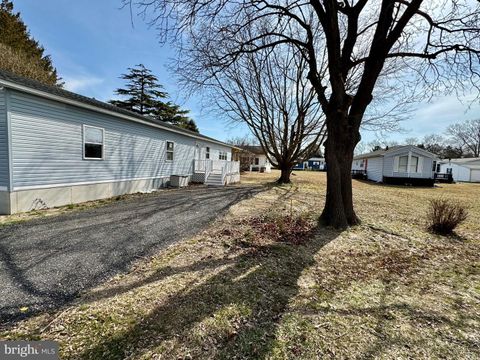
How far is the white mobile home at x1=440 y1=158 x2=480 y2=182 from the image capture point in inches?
1326

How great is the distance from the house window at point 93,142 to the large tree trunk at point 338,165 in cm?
819

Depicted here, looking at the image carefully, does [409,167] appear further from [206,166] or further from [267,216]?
[267,216]

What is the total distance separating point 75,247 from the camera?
4.28 metres

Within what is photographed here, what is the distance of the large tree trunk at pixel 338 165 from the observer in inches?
246

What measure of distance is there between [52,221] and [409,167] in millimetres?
27020

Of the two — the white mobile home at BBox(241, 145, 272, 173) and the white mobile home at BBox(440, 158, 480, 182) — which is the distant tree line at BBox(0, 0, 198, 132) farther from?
the white mobile home at BBox(440, 158, 480, 182)

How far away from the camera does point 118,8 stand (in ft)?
15.8

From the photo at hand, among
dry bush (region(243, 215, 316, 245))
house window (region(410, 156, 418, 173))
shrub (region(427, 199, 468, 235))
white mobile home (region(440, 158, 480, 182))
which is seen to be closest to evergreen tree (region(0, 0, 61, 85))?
dry bush (region(243, 215, 316, 245))

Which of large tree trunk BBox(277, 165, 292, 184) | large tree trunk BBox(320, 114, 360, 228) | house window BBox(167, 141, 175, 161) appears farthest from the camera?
large tree trunk BBox(277, 165, 292, 184)

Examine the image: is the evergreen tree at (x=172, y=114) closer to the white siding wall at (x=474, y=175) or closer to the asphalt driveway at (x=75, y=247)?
the asphalt driveway at (x=75, y=247)

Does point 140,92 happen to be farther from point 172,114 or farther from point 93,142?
point 93,142

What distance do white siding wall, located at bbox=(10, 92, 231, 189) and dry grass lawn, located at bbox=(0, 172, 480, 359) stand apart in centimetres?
566

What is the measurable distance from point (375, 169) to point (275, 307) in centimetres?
2757

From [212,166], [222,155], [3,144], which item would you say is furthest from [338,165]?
[222,155]
